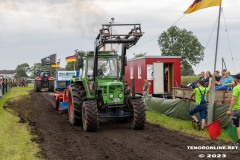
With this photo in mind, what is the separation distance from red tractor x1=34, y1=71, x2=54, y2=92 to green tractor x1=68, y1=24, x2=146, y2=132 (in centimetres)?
2383

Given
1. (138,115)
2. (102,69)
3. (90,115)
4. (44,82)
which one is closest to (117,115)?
(138,115)

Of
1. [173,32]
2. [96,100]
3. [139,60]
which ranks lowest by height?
[96,100]

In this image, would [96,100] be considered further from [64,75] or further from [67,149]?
[64,75]

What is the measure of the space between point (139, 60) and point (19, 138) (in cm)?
1489

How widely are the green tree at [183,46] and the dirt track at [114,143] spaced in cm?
6292

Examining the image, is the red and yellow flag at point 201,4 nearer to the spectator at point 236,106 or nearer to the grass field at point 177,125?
the spectator at point 236,106

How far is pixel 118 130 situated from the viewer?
1201cm

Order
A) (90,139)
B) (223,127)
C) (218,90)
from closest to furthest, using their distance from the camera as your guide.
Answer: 1. (90,139)
2. (223,127)
3. (218,90)

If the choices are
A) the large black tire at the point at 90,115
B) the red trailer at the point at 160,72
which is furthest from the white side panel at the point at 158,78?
the large black tire at the point at 90,115

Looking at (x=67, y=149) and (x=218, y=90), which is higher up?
(x=218, y=90)

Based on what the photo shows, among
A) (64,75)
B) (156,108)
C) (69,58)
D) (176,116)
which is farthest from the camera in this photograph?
(69,58)

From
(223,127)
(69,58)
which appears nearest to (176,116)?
(223,127)

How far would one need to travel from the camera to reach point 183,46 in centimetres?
7725

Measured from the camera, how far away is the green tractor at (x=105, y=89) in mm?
11406
